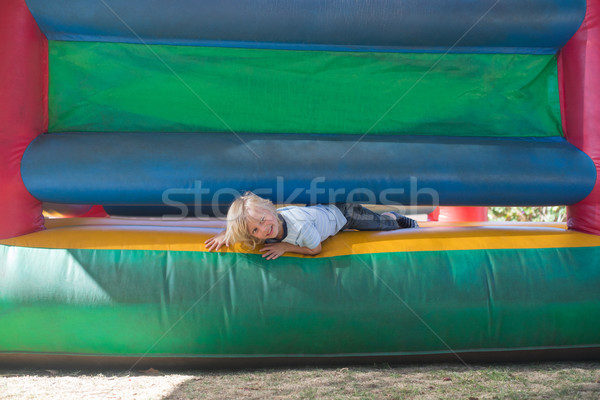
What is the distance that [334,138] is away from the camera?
2.02 m

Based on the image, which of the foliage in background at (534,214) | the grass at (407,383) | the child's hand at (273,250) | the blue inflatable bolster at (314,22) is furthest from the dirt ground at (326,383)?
the foliage in background at (534,214)

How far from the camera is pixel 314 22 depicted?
1.90 metres

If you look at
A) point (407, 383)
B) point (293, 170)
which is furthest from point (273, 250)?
point (407, 383)

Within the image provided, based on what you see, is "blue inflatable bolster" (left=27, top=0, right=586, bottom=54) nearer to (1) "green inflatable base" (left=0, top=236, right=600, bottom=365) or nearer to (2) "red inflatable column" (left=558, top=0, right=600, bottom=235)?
(2) "red inflatable column" (left=558, top=0, right=600, bottom=235)

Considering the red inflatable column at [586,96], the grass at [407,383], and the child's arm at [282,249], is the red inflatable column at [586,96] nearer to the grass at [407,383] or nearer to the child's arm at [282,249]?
the grass at [407,383]

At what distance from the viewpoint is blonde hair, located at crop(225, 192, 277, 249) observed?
1.76m

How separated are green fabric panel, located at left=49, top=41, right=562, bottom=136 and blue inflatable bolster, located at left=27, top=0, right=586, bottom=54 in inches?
2.4

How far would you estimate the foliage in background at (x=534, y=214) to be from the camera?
4825 millimetres

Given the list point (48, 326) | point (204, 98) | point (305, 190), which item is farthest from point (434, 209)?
point (48, 326)

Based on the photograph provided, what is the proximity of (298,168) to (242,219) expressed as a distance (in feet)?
0.98

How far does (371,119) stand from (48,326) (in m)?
1.39

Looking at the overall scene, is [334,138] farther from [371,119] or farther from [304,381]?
[304,381]

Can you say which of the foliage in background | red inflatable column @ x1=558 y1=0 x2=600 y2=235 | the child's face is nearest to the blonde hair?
the child's face

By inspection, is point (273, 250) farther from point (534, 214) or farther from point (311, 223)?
point (534, 214)
